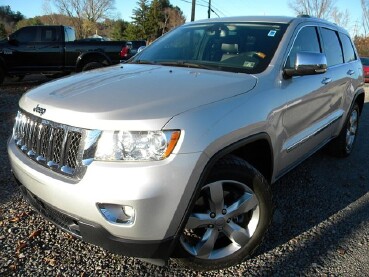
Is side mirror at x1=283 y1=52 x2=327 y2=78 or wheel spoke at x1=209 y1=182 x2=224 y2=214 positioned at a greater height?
side mirror at x1=283 y1=52 x2=327 y2=78

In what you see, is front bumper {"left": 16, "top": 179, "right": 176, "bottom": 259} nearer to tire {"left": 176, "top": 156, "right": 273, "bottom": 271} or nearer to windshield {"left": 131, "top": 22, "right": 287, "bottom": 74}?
tire {"left": 176, "top": 156, "right": 273, "bottom": 271}

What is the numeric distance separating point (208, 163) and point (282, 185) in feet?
7.14

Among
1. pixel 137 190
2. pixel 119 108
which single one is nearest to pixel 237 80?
pixel 119 108

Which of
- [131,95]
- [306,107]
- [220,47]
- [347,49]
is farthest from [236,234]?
[347,49]

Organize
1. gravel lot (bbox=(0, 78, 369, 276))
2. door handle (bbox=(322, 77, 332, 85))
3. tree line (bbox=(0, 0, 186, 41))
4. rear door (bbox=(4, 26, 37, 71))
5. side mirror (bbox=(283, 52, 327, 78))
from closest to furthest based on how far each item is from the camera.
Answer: gravel lot (bbox=(0, 78, 369, 276)) < side mirror (bbox=(283, 52, 327, 78)) < door handle (bbox=(322, 77, 332, 85)) < rear door (bbox=(4, 26, 37, 71)) < tree line (bbox=(0, 0, 186, 41))

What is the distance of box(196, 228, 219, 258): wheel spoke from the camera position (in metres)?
2.48

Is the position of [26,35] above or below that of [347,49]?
below

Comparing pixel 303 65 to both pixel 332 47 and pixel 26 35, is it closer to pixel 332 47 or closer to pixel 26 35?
pixel 332 47

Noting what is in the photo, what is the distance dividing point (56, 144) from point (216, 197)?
1038mm

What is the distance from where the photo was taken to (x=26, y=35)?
35.6 feet

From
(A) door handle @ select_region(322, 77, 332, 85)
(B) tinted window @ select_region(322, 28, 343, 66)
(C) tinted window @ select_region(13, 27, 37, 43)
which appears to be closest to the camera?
(A) door handle @ select_region(322, 77, 332, 85)

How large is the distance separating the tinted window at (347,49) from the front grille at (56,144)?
3.90 meters

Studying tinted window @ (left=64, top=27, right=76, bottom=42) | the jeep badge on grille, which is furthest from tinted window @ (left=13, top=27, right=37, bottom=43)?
the jeep badge on grille

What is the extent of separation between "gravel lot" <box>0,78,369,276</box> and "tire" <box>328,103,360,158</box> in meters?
0.85
